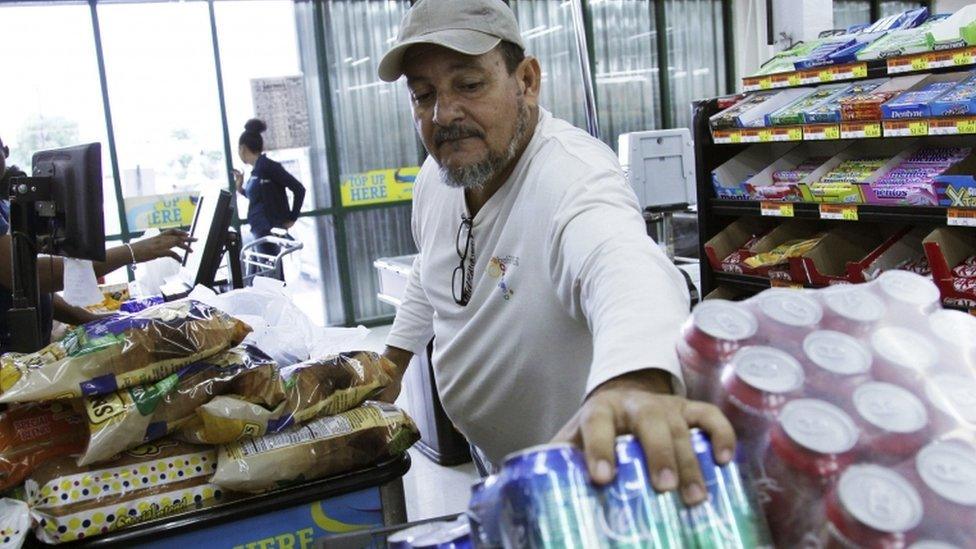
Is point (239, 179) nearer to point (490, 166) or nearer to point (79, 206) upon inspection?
point (79, 206)

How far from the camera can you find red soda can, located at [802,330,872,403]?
774 millimetres

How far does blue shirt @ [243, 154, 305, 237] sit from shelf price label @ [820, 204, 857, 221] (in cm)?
456

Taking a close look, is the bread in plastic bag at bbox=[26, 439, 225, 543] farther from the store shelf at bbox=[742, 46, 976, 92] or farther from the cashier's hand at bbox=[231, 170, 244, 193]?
the cashier's hand at bbox=[231, 170, 244, 193]

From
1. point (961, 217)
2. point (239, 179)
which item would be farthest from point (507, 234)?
point (239, 179)

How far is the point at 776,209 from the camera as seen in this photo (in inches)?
145

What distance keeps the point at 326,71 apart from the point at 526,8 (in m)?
2.07

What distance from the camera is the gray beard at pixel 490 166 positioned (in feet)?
5.20

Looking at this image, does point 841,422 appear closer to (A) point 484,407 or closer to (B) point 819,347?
(B) point 819,347

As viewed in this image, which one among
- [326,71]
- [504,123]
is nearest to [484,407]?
[504,123]

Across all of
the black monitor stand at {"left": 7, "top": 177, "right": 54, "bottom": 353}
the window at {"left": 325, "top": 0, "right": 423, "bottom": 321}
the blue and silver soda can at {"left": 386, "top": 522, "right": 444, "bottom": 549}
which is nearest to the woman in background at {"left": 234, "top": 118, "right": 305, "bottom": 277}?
the window at {"left": 325, "top": 0, "right": 423, "bottom": 321}

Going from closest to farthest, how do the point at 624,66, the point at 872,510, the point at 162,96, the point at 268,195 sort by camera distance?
the point at 872,510 < the point at 268,195 < the point at 162,96 < the point at 624,66

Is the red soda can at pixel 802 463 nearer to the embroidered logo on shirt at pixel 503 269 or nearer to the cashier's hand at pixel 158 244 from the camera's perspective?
the embroidered logo on shirt at pixel 503 269

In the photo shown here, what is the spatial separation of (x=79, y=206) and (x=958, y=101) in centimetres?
286

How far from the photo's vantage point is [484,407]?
1673 millimetres
